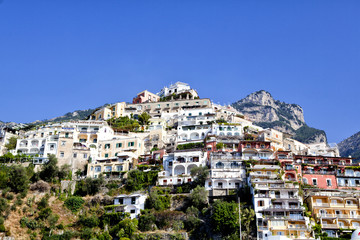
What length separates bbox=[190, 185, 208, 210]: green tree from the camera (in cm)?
6079

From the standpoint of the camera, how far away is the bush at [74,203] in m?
66.0

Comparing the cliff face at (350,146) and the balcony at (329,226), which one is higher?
the cliff face at (350,146)

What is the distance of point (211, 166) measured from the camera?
67.5 metres

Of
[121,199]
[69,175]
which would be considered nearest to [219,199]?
[121,199]

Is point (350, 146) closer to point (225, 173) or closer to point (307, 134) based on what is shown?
point (307, 134)

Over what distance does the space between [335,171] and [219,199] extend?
21.1 m

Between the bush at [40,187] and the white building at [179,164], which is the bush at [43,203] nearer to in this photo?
the bush at [40,187]

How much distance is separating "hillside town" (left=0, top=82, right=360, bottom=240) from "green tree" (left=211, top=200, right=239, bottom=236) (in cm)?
33

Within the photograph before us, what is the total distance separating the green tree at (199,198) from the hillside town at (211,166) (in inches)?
19.0

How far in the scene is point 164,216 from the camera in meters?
60.7

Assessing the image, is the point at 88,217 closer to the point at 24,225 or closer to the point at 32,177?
the point at 24,225

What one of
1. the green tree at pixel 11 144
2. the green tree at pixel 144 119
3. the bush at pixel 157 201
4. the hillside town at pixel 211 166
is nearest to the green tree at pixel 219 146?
the hillside town at pixel 211 166

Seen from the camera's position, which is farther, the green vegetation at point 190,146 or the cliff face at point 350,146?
the cliff face at point 350,146

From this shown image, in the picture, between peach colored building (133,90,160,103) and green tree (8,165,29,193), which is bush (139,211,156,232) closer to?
green tree (8,165,29,193)
